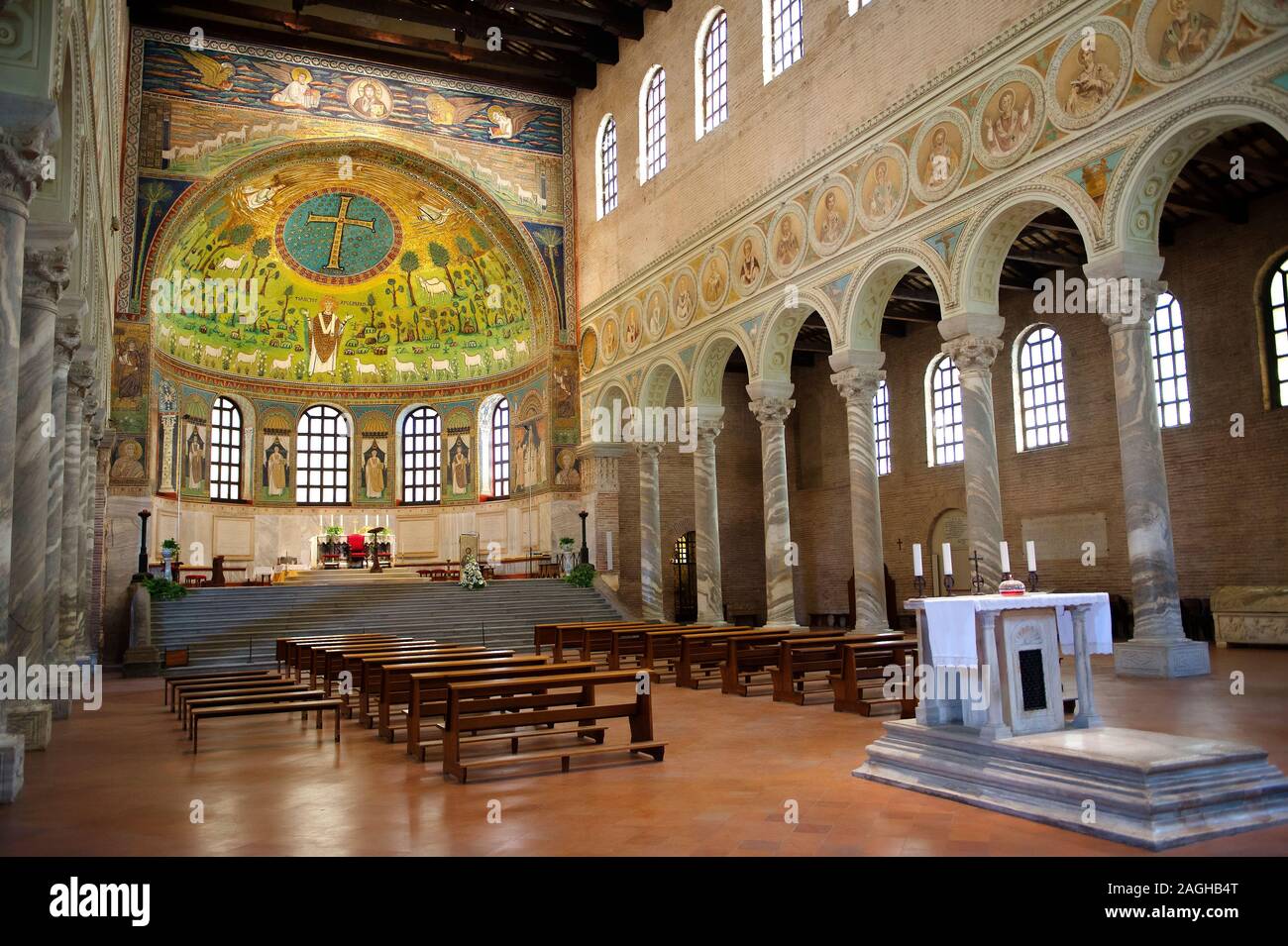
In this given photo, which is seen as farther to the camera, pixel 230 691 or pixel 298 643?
pixel 298 643

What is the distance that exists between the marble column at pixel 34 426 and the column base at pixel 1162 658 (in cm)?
1272

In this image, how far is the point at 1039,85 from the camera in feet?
49.2

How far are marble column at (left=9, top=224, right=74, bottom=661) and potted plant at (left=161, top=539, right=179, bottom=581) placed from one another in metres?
13.8

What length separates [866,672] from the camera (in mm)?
12438

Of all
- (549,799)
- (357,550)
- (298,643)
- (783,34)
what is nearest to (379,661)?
(549,799)

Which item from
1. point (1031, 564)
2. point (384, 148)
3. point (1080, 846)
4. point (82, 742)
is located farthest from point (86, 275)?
point (384, 148)

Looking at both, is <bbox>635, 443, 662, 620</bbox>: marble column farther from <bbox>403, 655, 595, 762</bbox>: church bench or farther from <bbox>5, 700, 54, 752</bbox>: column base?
<bbox>5, 700, 54, 752</bbox>: column base

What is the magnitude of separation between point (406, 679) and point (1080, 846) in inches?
286

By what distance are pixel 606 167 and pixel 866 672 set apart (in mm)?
20421

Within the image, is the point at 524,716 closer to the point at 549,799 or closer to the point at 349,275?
the point at 549,799

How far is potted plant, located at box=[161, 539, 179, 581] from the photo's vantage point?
23.7 m

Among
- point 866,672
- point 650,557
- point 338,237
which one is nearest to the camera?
point 866,672

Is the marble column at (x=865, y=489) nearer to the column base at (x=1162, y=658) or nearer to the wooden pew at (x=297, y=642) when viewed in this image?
the column base at (x=1162, y=658)

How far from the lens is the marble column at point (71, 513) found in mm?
13953
